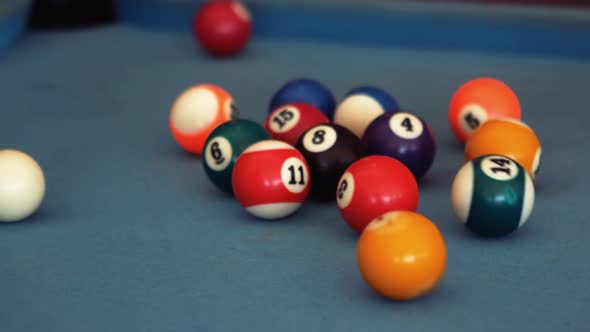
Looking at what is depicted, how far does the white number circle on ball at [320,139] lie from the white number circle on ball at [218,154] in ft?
0.93

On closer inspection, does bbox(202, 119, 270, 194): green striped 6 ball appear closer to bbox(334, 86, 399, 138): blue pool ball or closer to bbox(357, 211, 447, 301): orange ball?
bbox(334, 86, 399, 138): blue pool ball

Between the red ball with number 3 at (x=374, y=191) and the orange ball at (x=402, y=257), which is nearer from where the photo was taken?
the orange ball at (x=402, y=257)

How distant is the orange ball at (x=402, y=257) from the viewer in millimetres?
2084

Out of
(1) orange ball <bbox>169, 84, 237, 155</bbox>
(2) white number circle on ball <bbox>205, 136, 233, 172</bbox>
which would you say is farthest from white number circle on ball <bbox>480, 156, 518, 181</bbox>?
(1) orange ball <bbox>169, 84, 237, 155</bbox>

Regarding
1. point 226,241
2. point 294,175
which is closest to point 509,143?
point 294,175

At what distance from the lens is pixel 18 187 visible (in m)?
2.66

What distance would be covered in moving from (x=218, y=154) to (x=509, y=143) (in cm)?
105

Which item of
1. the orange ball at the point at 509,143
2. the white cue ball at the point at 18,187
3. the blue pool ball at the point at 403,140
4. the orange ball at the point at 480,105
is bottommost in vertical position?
the white cue ball at the point at 18,187

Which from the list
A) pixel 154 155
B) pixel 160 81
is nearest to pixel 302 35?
pixel 160 81

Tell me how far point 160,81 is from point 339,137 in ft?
6.99

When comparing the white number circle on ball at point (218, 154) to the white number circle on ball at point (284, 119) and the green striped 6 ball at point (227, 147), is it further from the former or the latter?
the white number circle on ball at point (284, 119)

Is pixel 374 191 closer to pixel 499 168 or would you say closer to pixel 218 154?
pixel 499 168

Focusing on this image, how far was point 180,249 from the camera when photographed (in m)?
2.53

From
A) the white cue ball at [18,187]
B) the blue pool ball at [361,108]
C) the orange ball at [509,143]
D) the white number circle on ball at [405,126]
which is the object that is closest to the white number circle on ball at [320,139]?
the white number circle on ball at [405,126]
